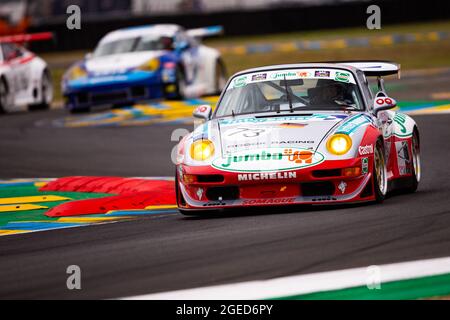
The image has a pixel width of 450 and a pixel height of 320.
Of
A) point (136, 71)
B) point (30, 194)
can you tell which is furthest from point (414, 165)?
point (136, 71)

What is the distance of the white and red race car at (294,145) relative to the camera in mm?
8695

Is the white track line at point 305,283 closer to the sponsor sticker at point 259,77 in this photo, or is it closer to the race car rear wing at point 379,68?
the sponsor sticker at point 259,77

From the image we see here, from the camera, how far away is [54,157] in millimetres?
15047

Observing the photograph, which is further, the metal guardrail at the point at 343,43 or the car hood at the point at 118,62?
the metal guardrail at the point at 343,43

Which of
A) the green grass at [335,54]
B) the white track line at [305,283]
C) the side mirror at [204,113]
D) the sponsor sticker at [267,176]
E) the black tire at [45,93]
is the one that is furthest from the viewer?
the green grass at [335,54]

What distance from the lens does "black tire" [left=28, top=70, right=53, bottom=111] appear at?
76.0 feet

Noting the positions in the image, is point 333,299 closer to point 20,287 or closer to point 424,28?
point 20,287

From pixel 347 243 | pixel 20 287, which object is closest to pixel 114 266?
pixel 20 287

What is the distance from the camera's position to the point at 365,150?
28.9 feet

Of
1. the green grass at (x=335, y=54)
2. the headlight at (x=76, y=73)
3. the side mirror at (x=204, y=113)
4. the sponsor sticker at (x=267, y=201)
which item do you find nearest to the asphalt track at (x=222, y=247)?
the sponsor sticker at (x=267, y=201)

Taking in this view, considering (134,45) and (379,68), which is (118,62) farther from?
(379,68)

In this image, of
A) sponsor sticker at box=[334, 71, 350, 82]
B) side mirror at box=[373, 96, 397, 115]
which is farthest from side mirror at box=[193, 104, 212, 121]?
side mirror at box=[373, 96, 397, 115]

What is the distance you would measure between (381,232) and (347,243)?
43 centimetres

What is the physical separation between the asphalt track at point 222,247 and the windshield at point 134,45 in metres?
11.2
